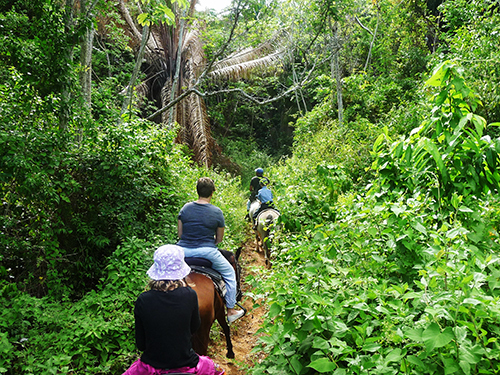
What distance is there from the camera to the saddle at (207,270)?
4051 millimetres

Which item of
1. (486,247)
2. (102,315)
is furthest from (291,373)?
A: (102,315)

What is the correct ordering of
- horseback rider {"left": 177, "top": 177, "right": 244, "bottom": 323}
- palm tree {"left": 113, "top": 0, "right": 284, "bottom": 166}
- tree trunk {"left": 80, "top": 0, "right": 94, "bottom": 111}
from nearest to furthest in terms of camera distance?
horseback rider {"left": 177, "top": 177, "right": 244, "bottom": 323}, tree trunk {"left": 80, "top": 0, "right": 94, "bottom": 111}, palm tree {"left": 113, "top": 0, "right": 284, "bottom": 166}

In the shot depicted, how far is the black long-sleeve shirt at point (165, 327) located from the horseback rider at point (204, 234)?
5.10ft

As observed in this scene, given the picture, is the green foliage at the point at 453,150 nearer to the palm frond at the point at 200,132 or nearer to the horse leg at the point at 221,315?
the horse leg at the point at 221,315

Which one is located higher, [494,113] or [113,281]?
[494,113]

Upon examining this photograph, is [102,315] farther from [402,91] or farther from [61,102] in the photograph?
[402,91]

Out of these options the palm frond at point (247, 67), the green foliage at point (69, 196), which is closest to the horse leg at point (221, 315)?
the green foliage at point (69, 196)

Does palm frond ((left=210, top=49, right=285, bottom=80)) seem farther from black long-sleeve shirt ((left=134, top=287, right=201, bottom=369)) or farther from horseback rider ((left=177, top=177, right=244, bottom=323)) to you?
black long-sleeve shirt ((left=134, top=287, right=201, bottom=369))

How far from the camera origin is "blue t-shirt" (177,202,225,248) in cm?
421

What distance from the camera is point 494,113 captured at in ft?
26.6

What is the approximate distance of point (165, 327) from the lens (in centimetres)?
251

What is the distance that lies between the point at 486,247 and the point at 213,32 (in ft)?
24.9

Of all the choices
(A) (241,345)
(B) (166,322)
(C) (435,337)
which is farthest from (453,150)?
(A) (241,345)

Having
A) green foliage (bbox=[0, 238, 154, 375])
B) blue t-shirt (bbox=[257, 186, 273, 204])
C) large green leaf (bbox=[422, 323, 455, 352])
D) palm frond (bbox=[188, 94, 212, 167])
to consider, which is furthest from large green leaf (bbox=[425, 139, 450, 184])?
palm frond (bbox=[188, 94, 212, 167])
